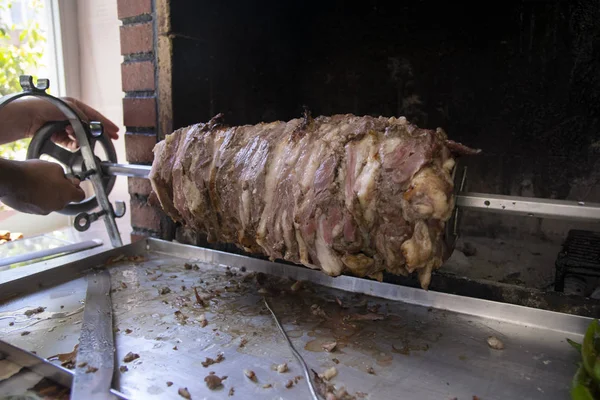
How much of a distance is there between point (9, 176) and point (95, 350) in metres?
0.73

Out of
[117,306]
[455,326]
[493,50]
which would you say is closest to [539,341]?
[455,326]

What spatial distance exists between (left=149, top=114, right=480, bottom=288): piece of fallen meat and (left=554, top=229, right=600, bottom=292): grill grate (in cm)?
87

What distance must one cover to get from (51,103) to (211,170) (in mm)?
930

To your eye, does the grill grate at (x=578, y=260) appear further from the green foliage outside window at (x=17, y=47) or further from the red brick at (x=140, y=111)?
the green foliage outside window at (x=17, y=47)

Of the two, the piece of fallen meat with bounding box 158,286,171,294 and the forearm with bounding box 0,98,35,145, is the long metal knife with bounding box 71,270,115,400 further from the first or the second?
the forearm with bounding box 0,98,35,145

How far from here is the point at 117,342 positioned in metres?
1.26

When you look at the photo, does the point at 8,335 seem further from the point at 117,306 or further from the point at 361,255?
the point at 361,255

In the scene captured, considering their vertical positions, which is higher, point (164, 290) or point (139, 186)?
point (139, 186)

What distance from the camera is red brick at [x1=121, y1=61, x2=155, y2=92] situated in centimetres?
196

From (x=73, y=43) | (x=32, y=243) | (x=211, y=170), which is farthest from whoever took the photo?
(x=73, y=43)

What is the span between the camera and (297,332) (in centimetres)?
132

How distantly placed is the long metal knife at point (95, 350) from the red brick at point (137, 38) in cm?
102

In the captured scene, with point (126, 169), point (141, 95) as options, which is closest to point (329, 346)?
point (126, 169)

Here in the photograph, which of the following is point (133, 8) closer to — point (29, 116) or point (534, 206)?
point (29, 116)
